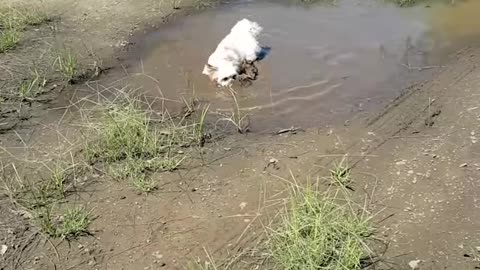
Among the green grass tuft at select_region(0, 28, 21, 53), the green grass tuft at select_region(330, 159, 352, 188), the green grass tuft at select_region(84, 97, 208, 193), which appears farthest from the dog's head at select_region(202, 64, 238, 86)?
the green grass tuft at select_region(0, 28, 21, 53)

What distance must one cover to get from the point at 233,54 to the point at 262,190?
1.70 m

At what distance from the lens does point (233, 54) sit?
529 cm

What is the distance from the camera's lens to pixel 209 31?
607 centimetres

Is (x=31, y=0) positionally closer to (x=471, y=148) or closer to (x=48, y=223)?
(x=48, y=223)

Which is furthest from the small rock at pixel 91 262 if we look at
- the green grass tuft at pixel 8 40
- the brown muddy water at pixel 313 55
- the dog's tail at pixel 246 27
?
the green grass tuft at pixel 8 40

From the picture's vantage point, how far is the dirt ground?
11.4 feet

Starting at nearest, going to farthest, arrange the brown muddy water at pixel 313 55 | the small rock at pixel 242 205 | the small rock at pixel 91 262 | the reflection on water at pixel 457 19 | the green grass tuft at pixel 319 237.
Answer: the green grass tuft at pixel 319 237, the small rock at pixel 91 262, the small rock at pixel 242 205, the brown muddy water at pixel 313 55, the reflection on water at pixel 457 19

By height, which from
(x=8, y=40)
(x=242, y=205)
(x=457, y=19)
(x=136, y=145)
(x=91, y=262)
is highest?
(x=457, y=19)

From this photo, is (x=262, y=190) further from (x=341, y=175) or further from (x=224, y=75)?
(x=224, y=75)

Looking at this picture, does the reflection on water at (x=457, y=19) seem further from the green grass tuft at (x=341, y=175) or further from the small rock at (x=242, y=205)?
the small rock at (x=242, y=205)

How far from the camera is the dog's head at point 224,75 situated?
5.20 meters

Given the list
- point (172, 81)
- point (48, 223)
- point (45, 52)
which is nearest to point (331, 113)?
point (172, 81)

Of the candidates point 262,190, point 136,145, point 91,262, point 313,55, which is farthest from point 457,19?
point 91,262

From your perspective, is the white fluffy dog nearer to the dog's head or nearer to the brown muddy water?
the dog's head
